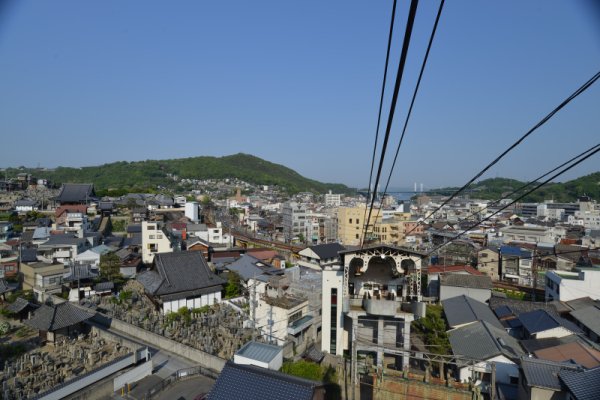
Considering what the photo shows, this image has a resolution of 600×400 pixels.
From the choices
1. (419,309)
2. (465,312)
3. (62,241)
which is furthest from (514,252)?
(62,241)

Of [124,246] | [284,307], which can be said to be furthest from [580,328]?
[124,246]

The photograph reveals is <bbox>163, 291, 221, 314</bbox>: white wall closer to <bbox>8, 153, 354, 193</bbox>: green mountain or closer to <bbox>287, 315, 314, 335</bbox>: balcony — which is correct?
<bbox>287, 315, 314, 335</bbox>: balcony

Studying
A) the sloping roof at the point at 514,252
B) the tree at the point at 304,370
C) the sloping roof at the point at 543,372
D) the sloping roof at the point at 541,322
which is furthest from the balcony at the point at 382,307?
the sloping roof at the point at 514,252

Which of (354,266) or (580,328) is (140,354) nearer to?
(354,266)

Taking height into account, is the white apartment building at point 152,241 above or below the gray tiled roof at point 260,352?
above

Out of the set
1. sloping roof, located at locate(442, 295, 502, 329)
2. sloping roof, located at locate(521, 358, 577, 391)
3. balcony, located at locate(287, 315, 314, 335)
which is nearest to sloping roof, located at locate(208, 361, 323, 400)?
balcony, located at locate(287, 315, 314, 335)

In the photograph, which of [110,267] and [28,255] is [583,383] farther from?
[28,255]

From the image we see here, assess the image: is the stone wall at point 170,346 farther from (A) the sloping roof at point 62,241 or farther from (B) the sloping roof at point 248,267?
(A) the sloping roof at point 62,241
